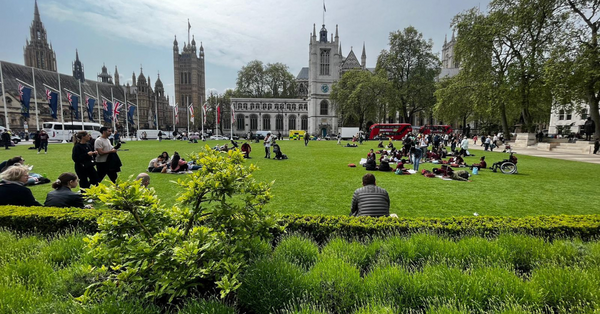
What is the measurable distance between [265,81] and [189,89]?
34246 millimetres

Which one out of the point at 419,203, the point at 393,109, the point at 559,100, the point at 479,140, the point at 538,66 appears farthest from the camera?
the point at 393,109

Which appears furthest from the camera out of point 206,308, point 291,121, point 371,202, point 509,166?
point 291,121

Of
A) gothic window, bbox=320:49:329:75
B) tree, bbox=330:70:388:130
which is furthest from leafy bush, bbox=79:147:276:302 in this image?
gothic window, bbox=320:49:329:75

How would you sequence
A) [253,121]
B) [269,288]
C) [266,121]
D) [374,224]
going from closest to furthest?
[269,288], [374,224], [266,121], [253,121]

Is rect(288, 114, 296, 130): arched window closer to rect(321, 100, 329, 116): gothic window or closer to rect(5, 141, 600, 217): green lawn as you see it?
rect(321, 100, 329, 116): gothic window

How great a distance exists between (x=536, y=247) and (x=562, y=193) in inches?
315

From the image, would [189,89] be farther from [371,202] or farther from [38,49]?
[371,202]

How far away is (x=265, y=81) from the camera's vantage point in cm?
8656

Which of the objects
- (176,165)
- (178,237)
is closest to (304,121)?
(176,165)

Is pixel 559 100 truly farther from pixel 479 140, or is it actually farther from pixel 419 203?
pixel 419 203

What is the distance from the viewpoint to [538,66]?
26047 mm

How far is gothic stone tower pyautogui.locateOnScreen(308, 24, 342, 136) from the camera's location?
67.4 meters

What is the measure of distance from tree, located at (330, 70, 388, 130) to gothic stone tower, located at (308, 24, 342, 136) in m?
12.2

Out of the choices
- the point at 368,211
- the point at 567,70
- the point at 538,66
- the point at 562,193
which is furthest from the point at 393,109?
the point at 368,211
